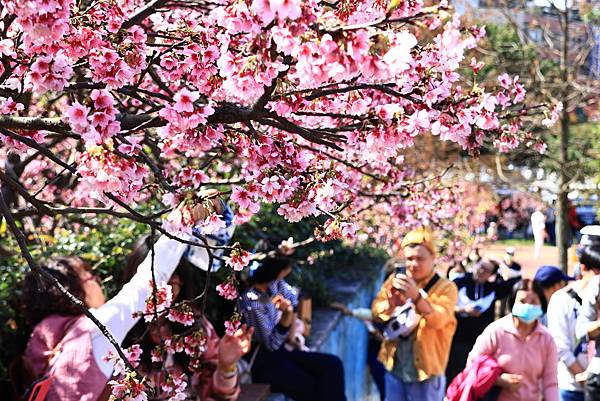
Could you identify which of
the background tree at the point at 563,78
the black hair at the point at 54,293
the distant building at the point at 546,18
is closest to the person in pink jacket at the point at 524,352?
the black hair at the point at 54,293

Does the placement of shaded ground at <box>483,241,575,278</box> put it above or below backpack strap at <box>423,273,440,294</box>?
below

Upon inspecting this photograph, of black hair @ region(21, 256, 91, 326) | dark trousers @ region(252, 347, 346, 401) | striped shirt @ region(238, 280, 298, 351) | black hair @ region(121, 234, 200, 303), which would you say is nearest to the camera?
black hair @ region(21, 256, 91, 326)

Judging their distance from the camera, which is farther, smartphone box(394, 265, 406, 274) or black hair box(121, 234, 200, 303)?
smartphone box(394, 265, 406, 274)

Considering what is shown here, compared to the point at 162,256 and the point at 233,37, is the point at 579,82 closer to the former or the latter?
the point at 162,256

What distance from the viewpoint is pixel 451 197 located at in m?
4.81

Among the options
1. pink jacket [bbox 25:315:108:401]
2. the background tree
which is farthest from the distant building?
pink jacket [bbox 25:315:108:401]

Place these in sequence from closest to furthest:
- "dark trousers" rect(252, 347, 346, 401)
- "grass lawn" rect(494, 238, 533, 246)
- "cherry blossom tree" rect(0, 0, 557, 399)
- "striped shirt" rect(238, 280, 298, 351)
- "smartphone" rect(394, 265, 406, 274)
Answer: "cherry blossom tree" rect(0, 0, 557, 399), "striped shirt" rect(238, 280, 298, 351), "dark trousers" rect(252, 347, 346, 401), "smartphone" rect(394, 265, 406, 274), "grass lawn" rect(494, 238, 533, 246)

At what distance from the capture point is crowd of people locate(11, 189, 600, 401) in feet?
9.18

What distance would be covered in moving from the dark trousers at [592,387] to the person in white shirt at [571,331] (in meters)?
0.12

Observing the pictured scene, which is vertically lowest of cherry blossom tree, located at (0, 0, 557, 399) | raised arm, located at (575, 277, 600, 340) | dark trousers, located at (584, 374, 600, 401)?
dark trousers, located at (584, 374, 600, 401)

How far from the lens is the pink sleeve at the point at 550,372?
3920mm

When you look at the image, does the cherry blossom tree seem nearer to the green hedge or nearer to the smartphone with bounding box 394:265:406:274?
the green hedge

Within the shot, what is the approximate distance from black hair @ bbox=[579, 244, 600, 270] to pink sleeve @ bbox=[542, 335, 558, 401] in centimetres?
62

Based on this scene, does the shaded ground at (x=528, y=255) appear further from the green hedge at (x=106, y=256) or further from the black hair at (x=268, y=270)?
the black hair at (x=268, y=270)
